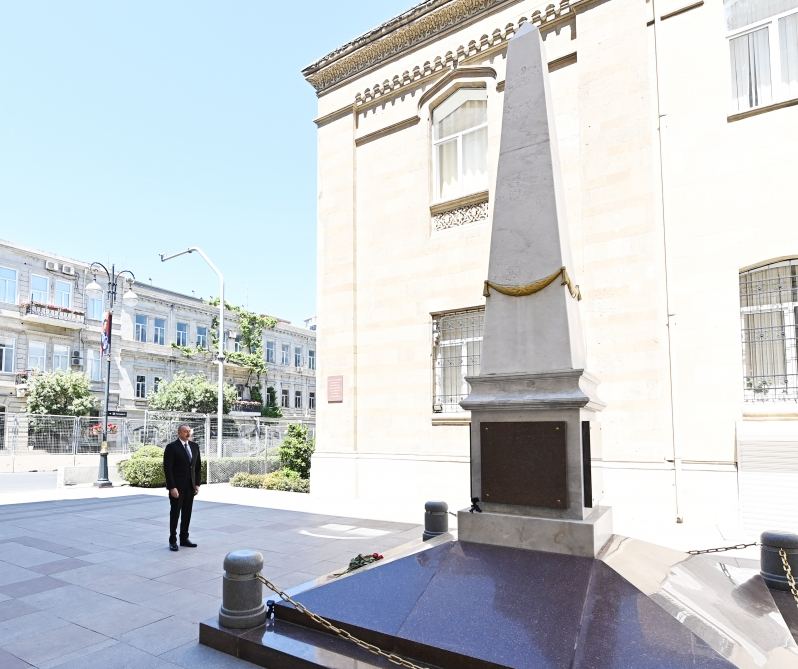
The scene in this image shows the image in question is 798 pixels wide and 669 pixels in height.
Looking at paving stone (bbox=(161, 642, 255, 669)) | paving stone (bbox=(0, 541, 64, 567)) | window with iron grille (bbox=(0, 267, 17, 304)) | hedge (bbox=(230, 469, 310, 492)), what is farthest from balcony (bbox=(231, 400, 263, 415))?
paving stone (bbox=(161, 642, 255, 669))

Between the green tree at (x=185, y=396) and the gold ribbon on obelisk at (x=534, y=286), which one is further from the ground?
the gold ribbon on obelisk at (x=534, y=286)

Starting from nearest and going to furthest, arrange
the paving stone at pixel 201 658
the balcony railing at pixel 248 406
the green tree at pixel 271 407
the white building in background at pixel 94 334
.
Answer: the paving stone at pixel 201 658 → the white building in background at pixel 94 334 → the balcony railing at pixel 248 406 → the green tree at pixel 271 407

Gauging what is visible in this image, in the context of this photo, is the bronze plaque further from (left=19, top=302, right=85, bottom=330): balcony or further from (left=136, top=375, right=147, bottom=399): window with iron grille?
(left=136, top=375, right=147, bottom=399): window with iron grille

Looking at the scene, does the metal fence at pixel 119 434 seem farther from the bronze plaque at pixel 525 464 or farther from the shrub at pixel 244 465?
the bronze plaque at pixel 525 464

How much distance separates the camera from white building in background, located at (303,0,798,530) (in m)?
10.5

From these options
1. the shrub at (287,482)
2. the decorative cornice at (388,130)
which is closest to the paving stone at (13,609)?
the shrub at (287,482)

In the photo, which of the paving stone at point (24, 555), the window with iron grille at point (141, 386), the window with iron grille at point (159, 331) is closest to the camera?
the paving stone at point (24, 555)

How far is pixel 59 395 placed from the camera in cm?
3772

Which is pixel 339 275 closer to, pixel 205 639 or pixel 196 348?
pixel 205 639

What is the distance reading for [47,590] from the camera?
6926 mm

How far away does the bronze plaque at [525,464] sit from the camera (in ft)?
18.0

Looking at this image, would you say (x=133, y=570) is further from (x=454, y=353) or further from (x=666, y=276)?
(x=666, y=276)

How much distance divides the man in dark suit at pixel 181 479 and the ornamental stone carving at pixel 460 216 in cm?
816

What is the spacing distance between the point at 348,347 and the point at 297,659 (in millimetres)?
11567
